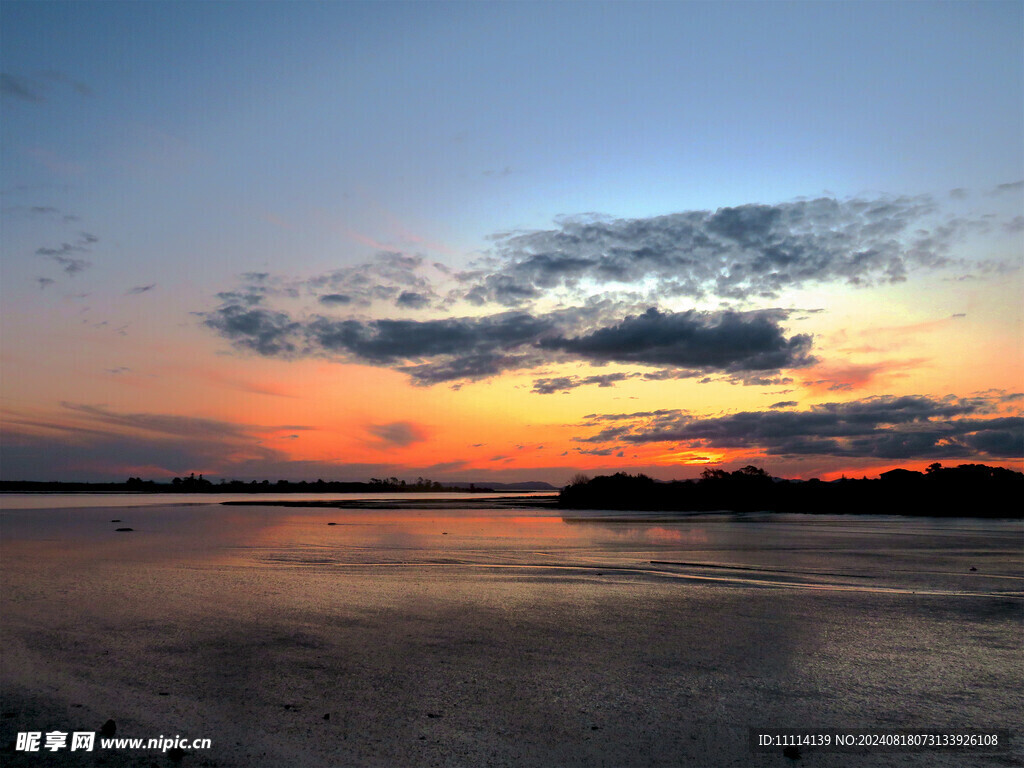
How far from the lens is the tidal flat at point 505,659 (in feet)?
20.8

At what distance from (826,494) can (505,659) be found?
65.6 metres

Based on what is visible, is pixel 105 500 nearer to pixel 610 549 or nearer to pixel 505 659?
pixel 610 549

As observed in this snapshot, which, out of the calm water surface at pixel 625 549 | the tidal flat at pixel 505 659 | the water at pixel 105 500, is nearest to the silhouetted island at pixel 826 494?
the calm water surface at pixel 625 549

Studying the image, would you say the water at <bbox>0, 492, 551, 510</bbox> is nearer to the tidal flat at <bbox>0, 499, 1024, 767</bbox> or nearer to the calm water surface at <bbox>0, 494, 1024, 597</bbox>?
the calm water surface at <bbox>0, 494, 1024, 597</bbox>

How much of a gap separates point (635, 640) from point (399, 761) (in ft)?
16.4

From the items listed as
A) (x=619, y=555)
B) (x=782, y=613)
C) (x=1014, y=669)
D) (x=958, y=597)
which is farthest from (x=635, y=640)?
(x=619, y=555)

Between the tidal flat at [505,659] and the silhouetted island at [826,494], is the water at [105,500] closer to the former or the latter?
the silhouetted island at [826,494]

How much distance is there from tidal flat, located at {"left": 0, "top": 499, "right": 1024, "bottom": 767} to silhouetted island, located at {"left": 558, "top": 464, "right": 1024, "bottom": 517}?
43957mm

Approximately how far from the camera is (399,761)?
233 inches

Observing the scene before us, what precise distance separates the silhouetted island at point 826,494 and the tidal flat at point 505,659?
4396 centimetres

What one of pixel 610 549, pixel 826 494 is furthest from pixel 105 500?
pixel 826 494

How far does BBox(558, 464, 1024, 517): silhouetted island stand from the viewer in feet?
187

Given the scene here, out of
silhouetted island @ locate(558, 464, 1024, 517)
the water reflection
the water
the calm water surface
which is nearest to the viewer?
the calm water surface

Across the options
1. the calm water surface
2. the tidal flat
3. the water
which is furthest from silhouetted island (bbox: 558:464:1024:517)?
the tidal flat
